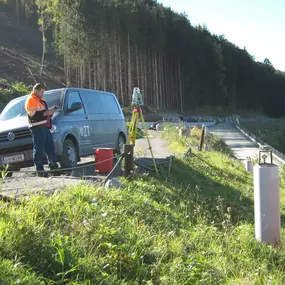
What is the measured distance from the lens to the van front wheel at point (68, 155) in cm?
951

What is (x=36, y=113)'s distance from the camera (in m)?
8.76

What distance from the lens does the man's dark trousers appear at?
8.77m

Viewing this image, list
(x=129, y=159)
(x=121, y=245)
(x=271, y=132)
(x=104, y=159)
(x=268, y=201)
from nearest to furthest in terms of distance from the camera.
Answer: (x=121, y=245) < (x=268, y=201) < (x=129, y=159) < (x=104, y=159) < (x=271, y=132)

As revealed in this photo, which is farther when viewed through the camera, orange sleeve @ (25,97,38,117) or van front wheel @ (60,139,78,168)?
van front wheel @ (60,139,78,168)

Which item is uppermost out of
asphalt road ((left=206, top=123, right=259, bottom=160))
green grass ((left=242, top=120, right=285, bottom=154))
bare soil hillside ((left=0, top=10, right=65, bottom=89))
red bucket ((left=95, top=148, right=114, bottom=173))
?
bare soil hillside ((left=0, top=10, right=65, bottom=89))

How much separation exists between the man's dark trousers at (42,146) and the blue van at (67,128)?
0.42 meters

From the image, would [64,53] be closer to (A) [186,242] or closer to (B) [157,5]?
(B) [157,5]

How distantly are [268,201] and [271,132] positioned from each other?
174 feet

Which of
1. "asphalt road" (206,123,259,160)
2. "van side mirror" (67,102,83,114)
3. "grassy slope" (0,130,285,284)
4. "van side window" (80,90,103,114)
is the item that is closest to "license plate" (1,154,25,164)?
"van side mirror" (67,102,83,114)

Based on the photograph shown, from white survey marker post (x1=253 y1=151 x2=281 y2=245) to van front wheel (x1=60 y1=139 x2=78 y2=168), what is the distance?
5149mm

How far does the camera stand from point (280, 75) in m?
102

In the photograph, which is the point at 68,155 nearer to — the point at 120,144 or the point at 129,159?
the point at 129,159

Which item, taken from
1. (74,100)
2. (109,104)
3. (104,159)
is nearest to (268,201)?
(104,159)

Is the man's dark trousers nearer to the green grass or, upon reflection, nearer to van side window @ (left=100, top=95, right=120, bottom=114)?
van side window @ (left=100, top=95, right=120, bottom=114)
